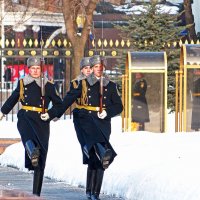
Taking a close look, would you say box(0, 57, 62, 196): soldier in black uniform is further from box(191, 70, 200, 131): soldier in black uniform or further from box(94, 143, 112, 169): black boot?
box(191, 70, 200, 131): soldier in black uniform

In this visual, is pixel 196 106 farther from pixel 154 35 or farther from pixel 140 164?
pixel 140 164

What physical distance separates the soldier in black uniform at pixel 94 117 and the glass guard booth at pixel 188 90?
731 centimetres

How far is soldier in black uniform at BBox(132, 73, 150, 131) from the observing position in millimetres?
22516

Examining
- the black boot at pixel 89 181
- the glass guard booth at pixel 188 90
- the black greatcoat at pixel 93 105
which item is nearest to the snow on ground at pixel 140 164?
the black boot at pixel 89 181

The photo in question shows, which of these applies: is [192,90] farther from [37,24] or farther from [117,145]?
[37,24]

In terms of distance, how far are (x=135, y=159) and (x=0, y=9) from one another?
2412 cm

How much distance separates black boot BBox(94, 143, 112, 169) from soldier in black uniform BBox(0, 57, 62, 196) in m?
0.61

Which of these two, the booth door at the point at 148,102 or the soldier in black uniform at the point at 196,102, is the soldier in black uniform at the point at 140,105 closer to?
the booth door at the point at 148,102

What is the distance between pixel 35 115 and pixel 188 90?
7.95 meters

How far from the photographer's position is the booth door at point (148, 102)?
2253cm

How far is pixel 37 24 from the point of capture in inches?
1746

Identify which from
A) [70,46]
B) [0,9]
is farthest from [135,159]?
[0,9]

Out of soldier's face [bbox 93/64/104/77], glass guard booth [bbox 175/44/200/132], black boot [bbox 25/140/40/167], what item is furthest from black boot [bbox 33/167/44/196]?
glass guard booth [bbox 175/44/200/132]

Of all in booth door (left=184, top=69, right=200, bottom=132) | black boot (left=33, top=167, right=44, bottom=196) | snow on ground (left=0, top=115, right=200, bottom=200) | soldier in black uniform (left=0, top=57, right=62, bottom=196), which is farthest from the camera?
booth door (left=184, top=69, right=200, bottom=132)
